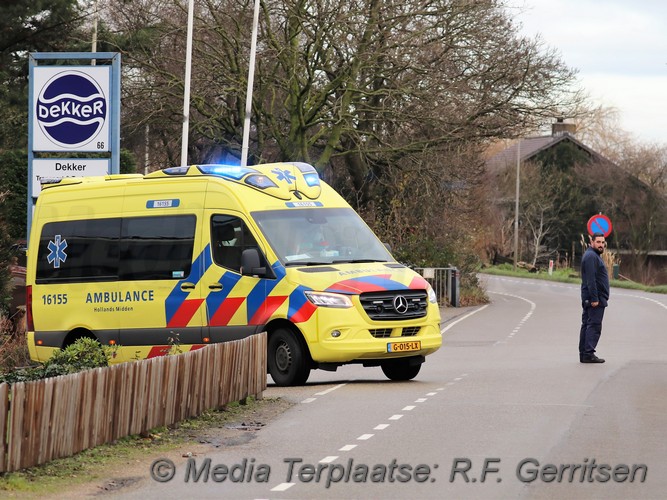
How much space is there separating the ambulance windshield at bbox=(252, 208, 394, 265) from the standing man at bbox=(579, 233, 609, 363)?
3.92 meters

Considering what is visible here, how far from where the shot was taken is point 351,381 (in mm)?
18047

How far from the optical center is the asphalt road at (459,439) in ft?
31.2

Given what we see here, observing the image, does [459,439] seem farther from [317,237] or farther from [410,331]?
[317,237]

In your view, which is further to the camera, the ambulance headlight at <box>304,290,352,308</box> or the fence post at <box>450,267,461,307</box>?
the fence post at <box>450,267,461,307</box>

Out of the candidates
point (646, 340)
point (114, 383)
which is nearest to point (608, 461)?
point (114, 383)

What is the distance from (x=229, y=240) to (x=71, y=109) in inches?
302

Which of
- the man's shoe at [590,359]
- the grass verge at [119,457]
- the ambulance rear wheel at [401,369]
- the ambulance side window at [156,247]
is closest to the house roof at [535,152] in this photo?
the man's shoe at [590,359]

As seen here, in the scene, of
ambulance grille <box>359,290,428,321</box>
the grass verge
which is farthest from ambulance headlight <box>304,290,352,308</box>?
the grass verge

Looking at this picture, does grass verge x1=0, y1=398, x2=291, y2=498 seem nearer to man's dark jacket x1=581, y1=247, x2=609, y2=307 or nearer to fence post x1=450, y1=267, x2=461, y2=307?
man's dark jacket x1=581, y1=247, x2=609, y2=307

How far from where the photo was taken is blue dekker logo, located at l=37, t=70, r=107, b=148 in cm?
2397

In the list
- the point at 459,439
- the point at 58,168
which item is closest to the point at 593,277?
the point at 459,439

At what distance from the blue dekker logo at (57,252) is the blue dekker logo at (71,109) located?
490cm

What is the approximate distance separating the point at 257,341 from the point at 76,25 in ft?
74.5

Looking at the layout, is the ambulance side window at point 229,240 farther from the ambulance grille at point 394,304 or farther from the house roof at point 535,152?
the house roof at point 535,152
